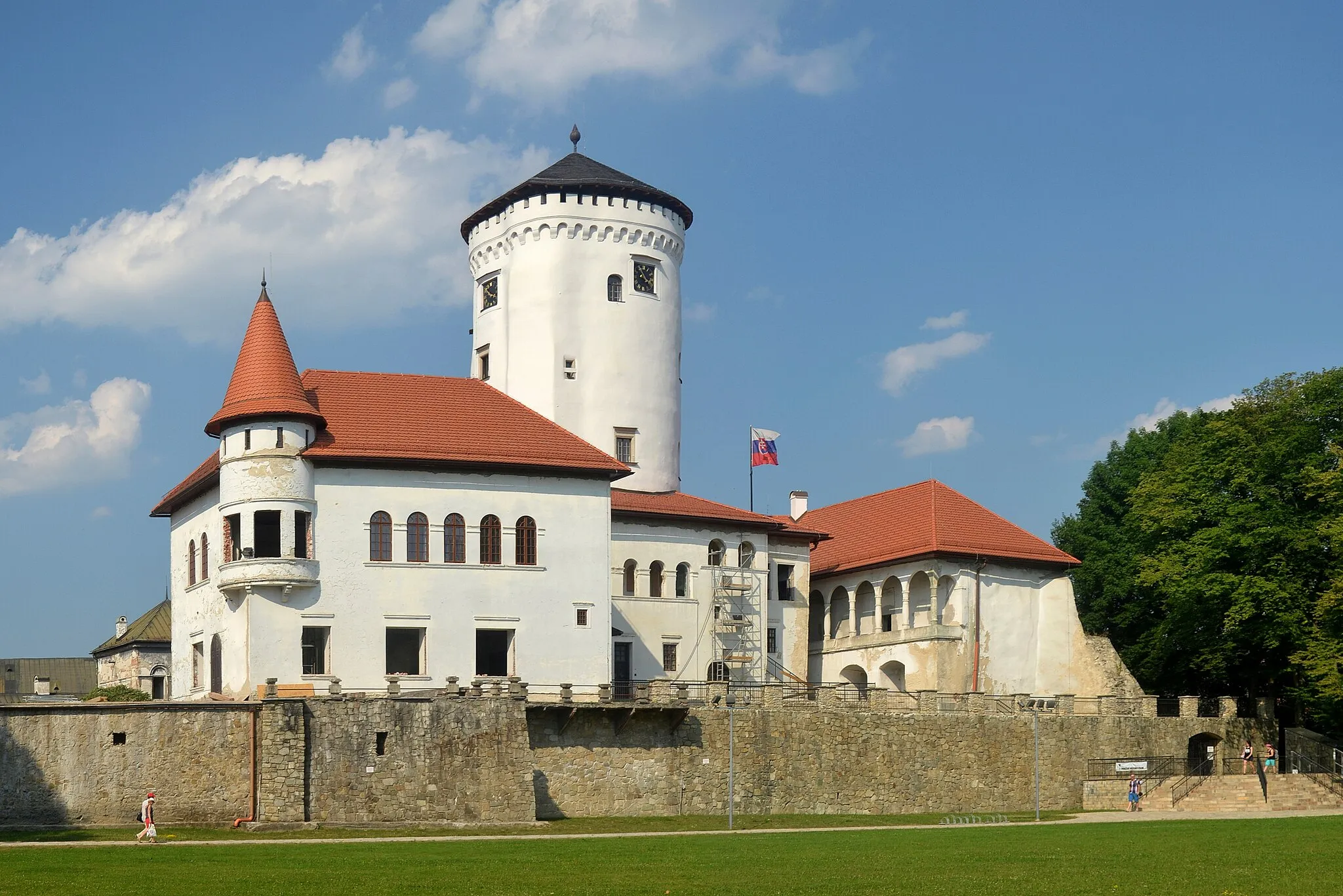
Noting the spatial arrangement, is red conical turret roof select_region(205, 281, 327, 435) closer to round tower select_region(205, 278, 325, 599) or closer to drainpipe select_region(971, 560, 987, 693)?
round tower select_region(205, 278, 325, 599)

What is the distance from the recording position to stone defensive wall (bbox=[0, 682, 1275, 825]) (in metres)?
38.0

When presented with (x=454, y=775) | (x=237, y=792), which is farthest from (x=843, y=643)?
(x=237, y=792)

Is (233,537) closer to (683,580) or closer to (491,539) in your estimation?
(491,539)

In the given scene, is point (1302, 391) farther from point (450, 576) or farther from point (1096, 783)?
point (450, 576)

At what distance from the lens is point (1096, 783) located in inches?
1970

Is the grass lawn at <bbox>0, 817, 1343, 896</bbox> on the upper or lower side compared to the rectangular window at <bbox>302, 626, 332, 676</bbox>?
lower

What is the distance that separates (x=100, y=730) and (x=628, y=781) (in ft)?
43.9

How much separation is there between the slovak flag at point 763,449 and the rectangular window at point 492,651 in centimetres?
1447

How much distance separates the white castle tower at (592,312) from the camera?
55125mm

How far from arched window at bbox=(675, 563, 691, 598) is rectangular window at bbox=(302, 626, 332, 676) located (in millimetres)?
13095

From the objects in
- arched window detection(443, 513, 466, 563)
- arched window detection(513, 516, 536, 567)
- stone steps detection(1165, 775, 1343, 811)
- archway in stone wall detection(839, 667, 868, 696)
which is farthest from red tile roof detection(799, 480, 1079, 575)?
arched window detection(443, 513, 466, 563)

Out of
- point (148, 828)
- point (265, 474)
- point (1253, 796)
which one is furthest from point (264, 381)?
point (1253, 796)

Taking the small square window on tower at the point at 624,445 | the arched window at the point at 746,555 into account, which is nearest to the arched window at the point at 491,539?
the small square window on tower at the point at 624,445

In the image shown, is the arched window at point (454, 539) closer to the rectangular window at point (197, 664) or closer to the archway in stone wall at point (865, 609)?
the rectangular window at point (197, 664)
